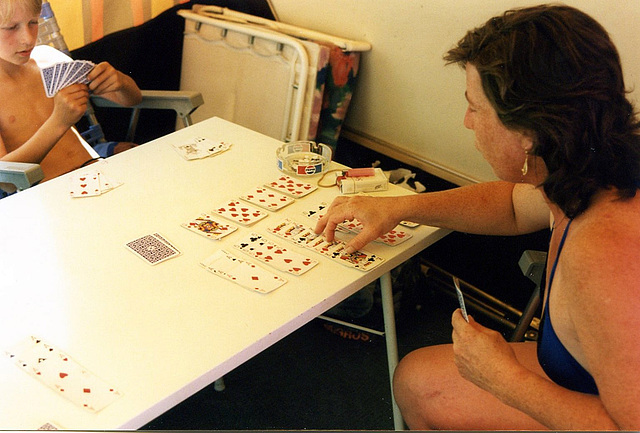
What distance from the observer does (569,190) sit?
1.14 meters

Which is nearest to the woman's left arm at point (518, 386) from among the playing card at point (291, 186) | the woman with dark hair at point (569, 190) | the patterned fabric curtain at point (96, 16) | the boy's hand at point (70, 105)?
the woman with dark hair at point (569, 190)

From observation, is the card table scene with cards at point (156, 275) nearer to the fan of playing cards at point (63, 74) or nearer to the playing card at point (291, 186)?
the playing card at point (291, 186)

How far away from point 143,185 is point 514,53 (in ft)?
3.44

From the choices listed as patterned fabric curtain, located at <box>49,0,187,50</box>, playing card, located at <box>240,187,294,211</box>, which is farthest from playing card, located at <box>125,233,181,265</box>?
patterned fabric curtain, located at <box>49,0,187,50</box>

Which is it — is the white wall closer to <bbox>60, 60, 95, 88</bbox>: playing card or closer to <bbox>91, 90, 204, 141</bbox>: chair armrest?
<bbox>91, 90, 204, 141</bbox>: chair armrest

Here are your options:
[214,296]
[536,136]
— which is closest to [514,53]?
[536,136]

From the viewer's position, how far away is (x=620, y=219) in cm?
110

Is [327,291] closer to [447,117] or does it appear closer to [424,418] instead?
[424,418]

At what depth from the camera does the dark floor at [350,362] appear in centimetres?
191

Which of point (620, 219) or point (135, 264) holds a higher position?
point (620, 219)

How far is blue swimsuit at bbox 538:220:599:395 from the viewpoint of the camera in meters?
1.15

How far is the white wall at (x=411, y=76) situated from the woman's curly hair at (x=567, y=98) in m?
1.09

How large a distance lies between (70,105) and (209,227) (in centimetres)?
85

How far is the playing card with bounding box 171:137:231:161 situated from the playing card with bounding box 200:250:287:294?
539 mm
